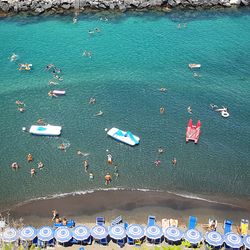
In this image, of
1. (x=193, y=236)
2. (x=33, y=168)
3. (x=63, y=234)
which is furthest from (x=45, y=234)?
(x=193, y=236)

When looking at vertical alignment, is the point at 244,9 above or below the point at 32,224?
above

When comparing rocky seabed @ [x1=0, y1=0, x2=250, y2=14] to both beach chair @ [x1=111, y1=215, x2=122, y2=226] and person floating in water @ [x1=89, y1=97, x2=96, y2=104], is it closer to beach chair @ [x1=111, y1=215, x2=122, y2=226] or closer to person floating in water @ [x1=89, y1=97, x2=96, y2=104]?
person floating in water @ [x1=89, y1=97, x2=96, y2=104]

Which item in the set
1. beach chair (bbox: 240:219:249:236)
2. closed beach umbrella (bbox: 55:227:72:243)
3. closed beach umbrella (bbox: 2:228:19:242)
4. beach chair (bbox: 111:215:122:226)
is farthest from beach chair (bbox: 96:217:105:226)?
beach chair (bbox: 240:219:249:236)

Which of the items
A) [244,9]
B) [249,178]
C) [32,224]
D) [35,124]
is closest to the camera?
[32,224]

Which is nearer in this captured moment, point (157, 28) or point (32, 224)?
point (32, 224)

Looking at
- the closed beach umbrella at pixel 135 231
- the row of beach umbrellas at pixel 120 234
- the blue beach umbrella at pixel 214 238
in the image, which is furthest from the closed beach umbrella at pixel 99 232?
the blue beach umbrella at pixel 214 238

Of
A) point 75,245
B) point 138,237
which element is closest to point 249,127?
point 138,237

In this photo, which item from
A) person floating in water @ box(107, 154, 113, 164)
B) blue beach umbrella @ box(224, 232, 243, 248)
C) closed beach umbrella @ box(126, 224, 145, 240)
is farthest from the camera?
person floating in water @ box(107, 154, 113, 164)

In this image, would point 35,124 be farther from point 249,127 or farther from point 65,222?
point 249,127

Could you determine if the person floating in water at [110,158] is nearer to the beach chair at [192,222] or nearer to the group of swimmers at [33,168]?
the group of swimmers at [33,168]
